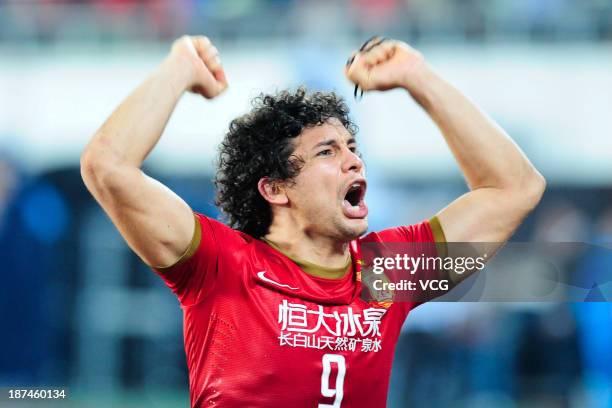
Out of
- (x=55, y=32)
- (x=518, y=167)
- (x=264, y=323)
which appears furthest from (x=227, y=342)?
(x=55, y=32)

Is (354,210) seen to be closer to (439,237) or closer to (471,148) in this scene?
(439,237)

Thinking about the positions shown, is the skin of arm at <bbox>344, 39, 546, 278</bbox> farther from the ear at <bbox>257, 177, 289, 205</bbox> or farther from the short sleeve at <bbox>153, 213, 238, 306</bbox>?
the short sleeve at <bbox>153, 213, 238, 306</bbox>

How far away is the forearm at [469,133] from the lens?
310 centimetres

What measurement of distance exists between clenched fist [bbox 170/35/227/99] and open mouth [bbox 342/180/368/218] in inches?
22.9

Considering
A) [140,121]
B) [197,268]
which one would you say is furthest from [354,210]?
[140,121]

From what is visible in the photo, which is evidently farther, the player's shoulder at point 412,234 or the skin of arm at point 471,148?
the player's shoulder at point 412,234

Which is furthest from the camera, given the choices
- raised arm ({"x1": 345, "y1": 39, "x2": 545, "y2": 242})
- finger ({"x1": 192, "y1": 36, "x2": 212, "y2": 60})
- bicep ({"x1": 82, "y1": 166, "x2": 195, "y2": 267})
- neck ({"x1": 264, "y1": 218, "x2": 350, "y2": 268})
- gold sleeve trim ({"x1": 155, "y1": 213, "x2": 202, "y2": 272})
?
neck ({"x1": 264, "y1": 218, "x2": 350, "y2": 268})

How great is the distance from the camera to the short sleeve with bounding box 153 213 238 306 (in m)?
2.87

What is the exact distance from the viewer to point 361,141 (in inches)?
298

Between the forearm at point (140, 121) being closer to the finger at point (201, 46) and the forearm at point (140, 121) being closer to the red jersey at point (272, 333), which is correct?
the finger at point (201, 46)

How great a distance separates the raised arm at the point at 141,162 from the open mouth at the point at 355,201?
57 cm

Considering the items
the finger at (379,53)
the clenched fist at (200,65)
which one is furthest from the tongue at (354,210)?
the clenched fist at (200,65)

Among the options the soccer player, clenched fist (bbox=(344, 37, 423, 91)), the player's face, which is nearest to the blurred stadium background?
the soccer player

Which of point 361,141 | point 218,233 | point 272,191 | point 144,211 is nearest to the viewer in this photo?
point 144,211
